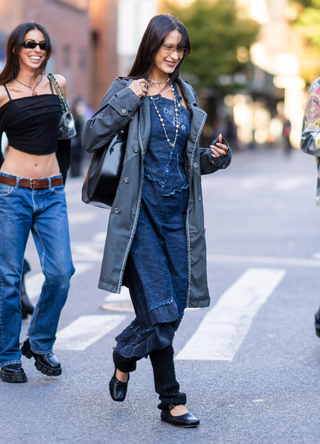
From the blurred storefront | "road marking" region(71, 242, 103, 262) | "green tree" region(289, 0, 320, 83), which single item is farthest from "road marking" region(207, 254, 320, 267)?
"green tree" region(289, 0, 320, 83)

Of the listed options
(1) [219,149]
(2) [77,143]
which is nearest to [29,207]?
(1) [219,149]

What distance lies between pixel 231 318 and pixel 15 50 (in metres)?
2.84

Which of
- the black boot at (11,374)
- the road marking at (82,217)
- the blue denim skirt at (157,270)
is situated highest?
the blue denim skirt at (157,270)

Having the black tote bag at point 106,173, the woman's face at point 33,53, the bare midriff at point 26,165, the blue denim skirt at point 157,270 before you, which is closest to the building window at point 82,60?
the woman's face at point 33,53

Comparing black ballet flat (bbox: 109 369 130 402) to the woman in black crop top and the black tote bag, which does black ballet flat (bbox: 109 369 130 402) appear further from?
the black tote bag

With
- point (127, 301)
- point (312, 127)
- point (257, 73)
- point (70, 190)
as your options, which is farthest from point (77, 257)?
point (257, 73)

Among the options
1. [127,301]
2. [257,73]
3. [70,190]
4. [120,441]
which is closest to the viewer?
[120,441]

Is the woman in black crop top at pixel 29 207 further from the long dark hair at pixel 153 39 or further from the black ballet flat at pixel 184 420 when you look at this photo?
the black ballet flat at pixel 184 420

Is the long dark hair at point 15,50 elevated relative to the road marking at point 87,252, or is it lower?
elevated

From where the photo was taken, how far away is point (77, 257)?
9.88 m

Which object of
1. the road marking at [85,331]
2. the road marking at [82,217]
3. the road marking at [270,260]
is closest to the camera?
the road marking at [85,331]

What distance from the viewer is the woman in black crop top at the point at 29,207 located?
16.3 feet

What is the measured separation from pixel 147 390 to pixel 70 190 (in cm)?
1471

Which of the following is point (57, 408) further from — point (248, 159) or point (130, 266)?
point (248, 159)
